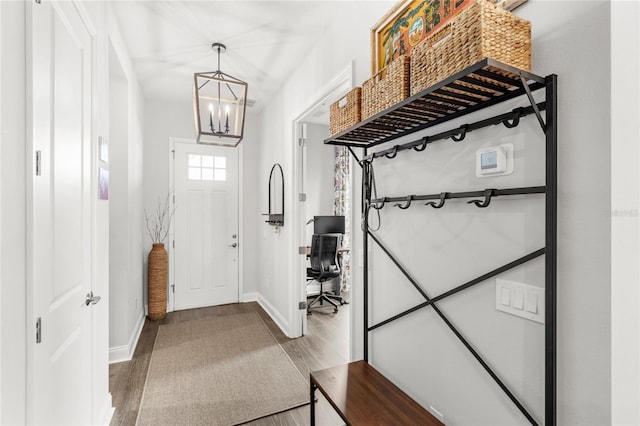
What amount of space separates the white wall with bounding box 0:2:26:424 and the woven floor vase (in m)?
2.97

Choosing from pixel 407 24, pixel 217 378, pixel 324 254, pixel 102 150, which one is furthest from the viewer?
pixel 324 254

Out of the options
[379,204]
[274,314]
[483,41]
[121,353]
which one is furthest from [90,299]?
[274,314]

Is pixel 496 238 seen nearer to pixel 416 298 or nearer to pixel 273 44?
pixel 416 298

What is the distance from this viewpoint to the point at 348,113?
1.73m

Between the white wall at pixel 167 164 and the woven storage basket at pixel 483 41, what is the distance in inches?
140

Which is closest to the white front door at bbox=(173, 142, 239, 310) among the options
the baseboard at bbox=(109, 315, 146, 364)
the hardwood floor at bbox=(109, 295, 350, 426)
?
the hardwood floor at bbox=(109, 295, 350, 426)

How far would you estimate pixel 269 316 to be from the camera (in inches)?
159

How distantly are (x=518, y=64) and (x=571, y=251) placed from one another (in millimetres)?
612

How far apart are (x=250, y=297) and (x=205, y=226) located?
1.24m

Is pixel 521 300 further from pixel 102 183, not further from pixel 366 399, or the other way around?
pixel 102 183

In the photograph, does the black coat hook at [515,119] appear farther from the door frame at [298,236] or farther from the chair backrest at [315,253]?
the chair backrest at [315,253]

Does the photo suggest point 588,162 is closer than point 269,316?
Yes

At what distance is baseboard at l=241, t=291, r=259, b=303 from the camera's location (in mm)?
4680

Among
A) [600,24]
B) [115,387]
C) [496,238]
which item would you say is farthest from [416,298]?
[115,387]
